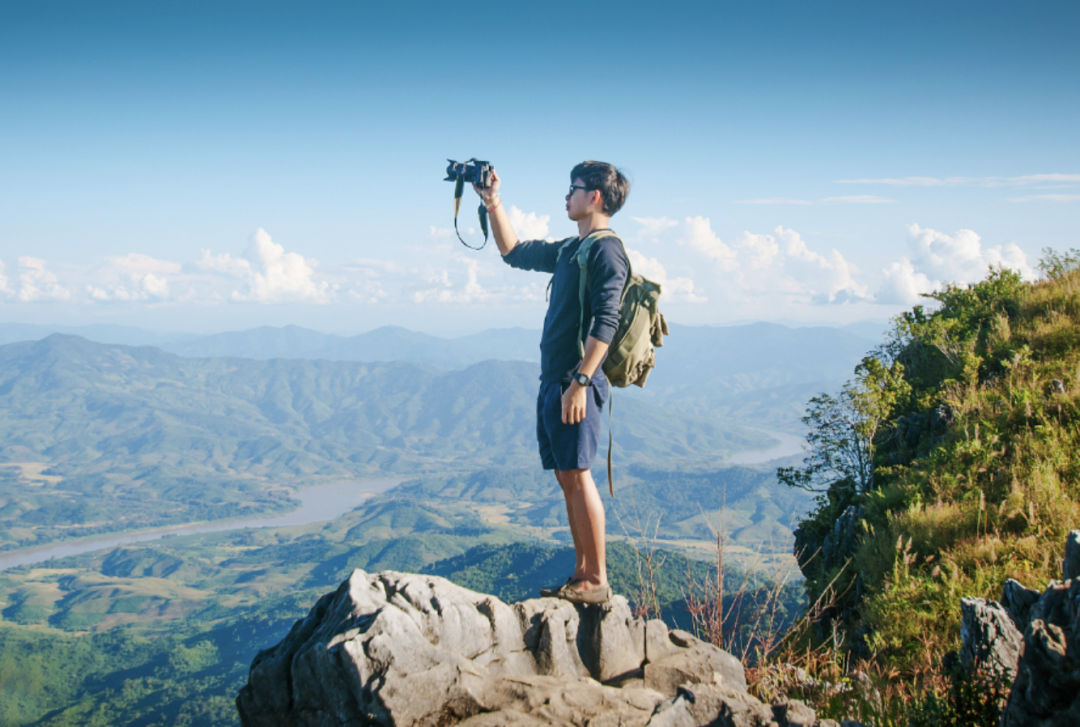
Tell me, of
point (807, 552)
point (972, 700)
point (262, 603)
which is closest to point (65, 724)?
point (262, 603)

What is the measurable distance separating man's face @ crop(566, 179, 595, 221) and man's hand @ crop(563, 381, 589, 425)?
1393 mm

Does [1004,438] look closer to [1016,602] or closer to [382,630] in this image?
[1016,602]

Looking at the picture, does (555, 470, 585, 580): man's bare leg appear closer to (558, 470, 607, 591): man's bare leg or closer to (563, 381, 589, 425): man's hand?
(558, 470, 607, 591): man's bare leg

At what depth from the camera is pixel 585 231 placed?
502 cm

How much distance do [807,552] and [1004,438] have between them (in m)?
5.98

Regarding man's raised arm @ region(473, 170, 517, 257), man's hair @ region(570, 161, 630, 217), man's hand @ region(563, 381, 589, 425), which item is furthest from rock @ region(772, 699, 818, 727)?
man's raised arm @ region(473, 170, 517, 257)

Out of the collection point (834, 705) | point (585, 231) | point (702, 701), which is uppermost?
point (585, 231)

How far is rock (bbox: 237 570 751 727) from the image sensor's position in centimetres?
365

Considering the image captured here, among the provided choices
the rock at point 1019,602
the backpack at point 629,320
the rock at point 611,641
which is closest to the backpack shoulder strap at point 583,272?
the backpack at point 629,320

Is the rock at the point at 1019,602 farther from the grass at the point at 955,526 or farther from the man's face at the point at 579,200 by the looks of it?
the man's face at the point at 579,200

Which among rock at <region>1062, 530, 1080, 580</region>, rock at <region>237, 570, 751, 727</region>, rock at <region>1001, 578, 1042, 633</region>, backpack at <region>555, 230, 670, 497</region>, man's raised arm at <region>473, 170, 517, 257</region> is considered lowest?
rock at <region>237, 570, 751, 727</region>

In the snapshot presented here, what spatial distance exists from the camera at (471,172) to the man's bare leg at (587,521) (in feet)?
8.00

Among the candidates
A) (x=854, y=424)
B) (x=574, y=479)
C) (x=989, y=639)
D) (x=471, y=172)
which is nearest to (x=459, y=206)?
(x=471, y=172)

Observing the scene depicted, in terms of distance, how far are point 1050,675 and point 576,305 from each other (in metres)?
3.30
